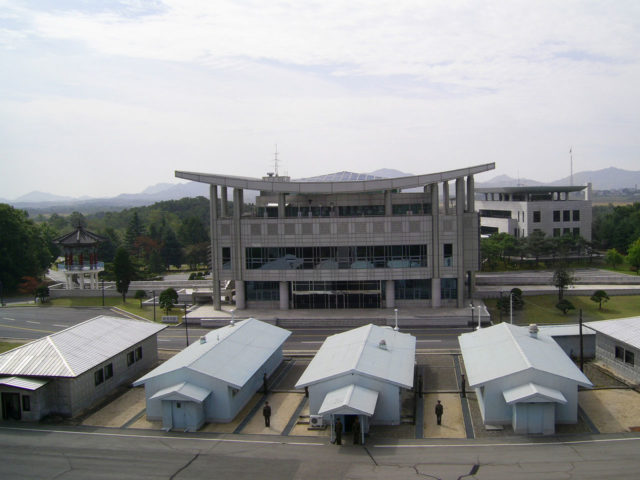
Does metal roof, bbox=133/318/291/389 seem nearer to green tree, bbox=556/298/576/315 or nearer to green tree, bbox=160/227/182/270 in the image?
green tree, bbox=556/298/576/315

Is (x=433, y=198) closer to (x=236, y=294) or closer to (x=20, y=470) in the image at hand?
(x=236, y=294)

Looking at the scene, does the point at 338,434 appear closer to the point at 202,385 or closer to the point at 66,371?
the point at 202,385

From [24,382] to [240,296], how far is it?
25.8 meters

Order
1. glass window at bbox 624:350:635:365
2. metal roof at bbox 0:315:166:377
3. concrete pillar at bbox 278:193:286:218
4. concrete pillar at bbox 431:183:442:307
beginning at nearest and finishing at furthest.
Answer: metal roof at bbox 0:315:166:377 < glass window at bbox 624:350:635:365 < concrete pillar at bbox 431:183:442:307 < concrete pillar at bbox 278:193:286:218

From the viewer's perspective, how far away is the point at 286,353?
39906 mm

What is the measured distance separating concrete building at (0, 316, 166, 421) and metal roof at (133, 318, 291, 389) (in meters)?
3.46

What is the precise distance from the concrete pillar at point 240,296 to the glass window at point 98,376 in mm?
21557

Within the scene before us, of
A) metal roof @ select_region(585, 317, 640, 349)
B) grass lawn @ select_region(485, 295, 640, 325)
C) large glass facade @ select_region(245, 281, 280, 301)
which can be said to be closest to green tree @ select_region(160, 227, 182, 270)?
large glass facade @ select_region(245, 281, 280, 301)

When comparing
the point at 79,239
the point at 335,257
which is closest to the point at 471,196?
the point at 335,257

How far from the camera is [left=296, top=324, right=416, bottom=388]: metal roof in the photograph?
26.5 metres

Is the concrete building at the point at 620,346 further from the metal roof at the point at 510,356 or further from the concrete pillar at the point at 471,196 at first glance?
the concrete pillar at the point at 471,196

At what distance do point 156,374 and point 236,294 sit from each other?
2478 centimetres

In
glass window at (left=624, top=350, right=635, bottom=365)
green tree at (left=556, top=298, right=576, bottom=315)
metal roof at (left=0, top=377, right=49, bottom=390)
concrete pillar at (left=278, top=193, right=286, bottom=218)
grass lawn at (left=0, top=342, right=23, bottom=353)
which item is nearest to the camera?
metal roof at (left=0, top=377, right=49, bottom=390)

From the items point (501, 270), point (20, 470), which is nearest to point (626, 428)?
point (20, 470)
